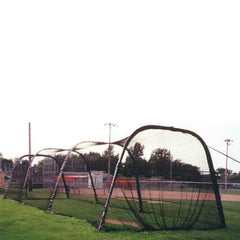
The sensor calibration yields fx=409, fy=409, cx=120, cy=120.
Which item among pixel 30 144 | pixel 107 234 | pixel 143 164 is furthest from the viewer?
pixel 30 144

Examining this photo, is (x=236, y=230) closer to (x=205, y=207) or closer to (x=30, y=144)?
(x=205, y=207)

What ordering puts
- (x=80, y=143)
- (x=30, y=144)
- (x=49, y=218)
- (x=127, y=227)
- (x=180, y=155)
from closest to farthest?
(x=127, y=227) < (x=49, y=218) < (x=180, y=155) < (x=80, y=143) < (x=30, y=144)

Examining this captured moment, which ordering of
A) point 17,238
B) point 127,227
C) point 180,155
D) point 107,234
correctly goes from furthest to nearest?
point 180,155 → point 127,227 → point 107,234 → point 17,238

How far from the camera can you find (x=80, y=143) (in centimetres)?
1404

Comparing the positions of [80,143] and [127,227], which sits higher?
[80,143]

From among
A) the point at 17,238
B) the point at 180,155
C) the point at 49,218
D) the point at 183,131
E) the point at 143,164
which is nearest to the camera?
the point at 17,238

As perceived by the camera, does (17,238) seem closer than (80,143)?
Yes

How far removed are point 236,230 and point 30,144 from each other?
78.9 ft

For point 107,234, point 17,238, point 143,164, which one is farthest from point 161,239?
point 143,164

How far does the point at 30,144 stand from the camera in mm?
31422

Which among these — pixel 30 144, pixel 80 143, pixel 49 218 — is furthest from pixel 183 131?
pixel 30 144

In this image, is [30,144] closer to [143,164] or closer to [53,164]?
[53,164]

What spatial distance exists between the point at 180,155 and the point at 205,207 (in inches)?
75.6

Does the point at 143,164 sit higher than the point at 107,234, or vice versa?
the point at 143,164
